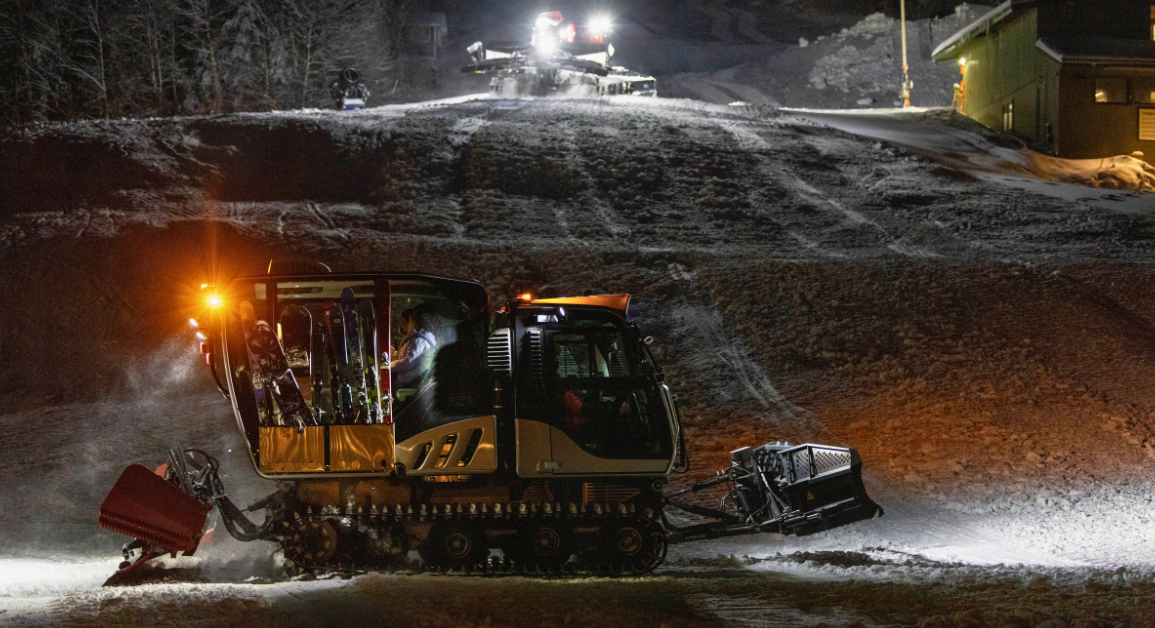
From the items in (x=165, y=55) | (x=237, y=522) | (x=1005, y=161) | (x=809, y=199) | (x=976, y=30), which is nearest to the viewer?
(x=237, y=522)

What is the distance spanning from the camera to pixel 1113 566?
7.18 metres

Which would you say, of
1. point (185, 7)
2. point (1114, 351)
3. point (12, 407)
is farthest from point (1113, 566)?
point (185, 7)

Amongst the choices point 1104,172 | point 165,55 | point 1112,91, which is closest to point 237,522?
point 1104,172

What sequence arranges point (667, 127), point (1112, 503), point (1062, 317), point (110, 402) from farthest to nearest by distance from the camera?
point (667, 127) < point (1062, 317) < point (110, 402) < point (1112, 503)

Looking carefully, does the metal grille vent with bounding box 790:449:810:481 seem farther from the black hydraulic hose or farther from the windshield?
the black hydraulic hose

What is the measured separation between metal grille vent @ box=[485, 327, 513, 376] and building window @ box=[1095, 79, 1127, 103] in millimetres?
29685

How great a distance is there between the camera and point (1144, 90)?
3008 centimetres

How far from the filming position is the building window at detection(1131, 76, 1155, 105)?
1180 inches

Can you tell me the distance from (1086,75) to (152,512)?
31.4 metres

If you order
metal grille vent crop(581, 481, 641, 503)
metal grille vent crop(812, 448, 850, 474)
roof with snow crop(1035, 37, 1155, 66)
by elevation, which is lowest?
metal grille vent crop(581, 481, 641, 503)

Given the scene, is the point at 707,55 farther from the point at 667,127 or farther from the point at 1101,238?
the point at 1101,238

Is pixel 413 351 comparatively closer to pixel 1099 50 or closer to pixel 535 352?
pixel 535 352

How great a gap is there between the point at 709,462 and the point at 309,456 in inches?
226

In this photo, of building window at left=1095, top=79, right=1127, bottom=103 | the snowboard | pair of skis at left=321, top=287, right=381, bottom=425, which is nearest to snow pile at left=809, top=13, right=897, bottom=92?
building window at left=1095, top=79, right=1127, bottom=103
